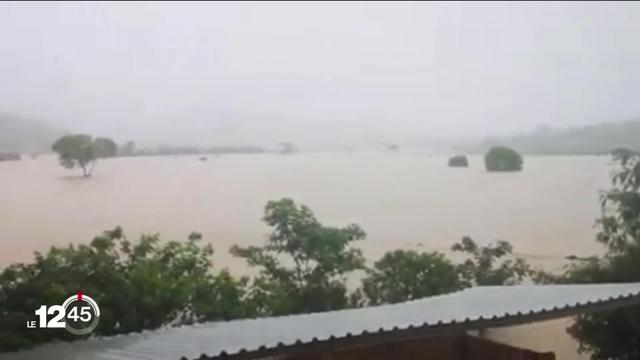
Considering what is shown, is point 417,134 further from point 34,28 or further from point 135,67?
point 34,28

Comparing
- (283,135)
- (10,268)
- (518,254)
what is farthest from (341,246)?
(10,268)

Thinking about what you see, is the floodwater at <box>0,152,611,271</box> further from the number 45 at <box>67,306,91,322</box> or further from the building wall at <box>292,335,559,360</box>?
the building wall at <box>292,335,559,360</box>

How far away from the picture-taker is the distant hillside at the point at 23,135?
4.50 meters

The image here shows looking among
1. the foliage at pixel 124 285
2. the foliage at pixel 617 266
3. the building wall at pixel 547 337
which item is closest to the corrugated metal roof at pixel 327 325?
the foliage at pixel 124 285

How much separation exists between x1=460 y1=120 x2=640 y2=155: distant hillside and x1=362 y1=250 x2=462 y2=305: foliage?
0.81 m

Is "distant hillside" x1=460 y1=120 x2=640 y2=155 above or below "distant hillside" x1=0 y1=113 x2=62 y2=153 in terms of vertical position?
above

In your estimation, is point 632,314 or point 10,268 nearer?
point 10,268

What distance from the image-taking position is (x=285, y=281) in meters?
4.86

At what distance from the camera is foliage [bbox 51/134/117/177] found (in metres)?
4.63

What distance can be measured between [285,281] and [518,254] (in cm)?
149

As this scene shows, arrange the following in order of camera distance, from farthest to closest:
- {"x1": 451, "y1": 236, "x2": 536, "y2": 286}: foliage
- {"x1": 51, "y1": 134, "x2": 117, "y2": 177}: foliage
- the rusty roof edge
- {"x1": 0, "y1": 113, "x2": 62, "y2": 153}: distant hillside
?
1. {"x1": 451, "y1": 236, "x2": 536, "y2": 286}: foliage
2. {"x1": 51, "y1": 134, "x2": 117, "y2": 177}: foliage
3. {"x1": 0, "y1": 113, "x2": 62, "y2": 153}: distant hillside
4. the rusty roof edge

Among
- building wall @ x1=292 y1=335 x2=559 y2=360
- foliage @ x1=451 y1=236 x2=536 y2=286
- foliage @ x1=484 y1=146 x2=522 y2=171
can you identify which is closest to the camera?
building wall @ x1=292 y1=335 x2=559 y2=360

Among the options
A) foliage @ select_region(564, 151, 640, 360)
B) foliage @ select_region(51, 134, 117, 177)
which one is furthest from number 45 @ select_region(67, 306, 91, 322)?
foliage @ select_region(564, 151, 640, 360)

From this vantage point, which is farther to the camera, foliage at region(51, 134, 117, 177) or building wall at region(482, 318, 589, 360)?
building wall at region(482, 318, 589, 360)
